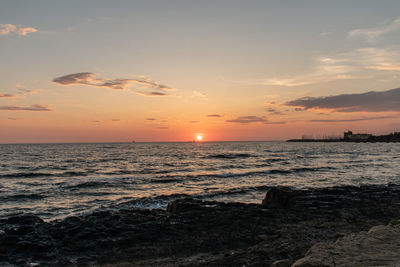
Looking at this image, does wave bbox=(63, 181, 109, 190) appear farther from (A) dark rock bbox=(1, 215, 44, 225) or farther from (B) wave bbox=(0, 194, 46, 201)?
(A) dark rock bbox=(1, 215, 44, 225)

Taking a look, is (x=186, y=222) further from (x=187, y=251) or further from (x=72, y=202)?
(x=72, y=202)

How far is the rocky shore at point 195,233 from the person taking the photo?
8898 mm

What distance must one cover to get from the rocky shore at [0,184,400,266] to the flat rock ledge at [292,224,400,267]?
2.76 ft

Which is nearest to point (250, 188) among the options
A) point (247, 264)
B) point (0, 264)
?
point (247, 264)

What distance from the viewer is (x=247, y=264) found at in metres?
7.61

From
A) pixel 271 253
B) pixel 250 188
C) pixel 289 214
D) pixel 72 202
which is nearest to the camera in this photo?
→ pixel 271 253

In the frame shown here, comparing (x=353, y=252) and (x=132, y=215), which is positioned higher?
(x=353, y=252)

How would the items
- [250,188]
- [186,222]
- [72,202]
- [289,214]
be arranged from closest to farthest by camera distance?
[186,222] < [289,214] < [72,202] < [250,188]

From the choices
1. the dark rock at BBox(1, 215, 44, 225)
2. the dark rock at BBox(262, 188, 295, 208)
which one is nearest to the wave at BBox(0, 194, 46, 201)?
the dark rock at BBox(1, 215, 44, 225)

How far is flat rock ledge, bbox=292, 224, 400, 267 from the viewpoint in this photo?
566 centimetres

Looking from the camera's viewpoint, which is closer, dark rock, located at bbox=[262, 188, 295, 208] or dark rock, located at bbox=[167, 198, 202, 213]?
dark rock, located at bbox=[167, 198, 202, 213]

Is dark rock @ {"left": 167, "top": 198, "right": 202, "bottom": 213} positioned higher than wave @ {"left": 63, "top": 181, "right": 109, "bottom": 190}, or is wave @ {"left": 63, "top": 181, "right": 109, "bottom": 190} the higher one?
dark rock @ {"left": 167, "top": 198, "right": 202, "bottom": 213}

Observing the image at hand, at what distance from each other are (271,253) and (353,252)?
2530 millimetres

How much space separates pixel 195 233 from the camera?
37.4ft
